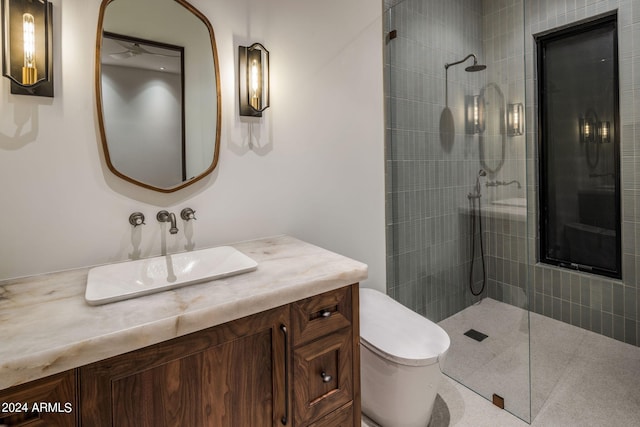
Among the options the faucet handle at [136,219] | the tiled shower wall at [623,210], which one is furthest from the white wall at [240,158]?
the tiled shower wall at [623,210]

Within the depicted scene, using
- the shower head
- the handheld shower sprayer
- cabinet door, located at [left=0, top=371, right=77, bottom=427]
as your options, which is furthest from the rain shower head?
cabinet door, located at [left=0, top=371, right=77, bottom=427]

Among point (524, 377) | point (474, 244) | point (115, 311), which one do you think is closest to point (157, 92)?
point (115, 311)

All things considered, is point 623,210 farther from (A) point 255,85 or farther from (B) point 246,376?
(B) point 246,376

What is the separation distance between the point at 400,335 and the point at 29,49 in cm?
186

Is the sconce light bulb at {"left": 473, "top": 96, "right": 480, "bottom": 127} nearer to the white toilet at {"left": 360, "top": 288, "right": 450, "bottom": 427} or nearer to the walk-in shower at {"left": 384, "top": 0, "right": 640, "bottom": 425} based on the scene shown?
the walk-in shower at {"left": 384, "top": 0, "right": 640, "bottom": 425}

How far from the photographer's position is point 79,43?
1.23 meters

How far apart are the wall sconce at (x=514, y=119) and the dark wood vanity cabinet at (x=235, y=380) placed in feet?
4.33

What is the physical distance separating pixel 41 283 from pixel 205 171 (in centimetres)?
72

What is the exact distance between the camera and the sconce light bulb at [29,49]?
1114 mm

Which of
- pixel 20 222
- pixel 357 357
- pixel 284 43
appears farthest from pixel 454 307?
pixel 20 222

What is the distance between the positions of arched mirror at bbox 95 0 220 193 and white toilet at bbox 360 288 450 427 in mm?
1140

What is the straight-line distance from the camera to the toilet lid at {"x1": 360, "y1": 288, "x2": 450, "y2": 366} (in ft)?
4.62

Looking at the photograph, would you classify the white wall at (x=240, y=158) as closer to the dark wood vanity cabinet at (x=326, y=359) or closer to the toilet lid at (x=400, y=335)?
the toilet lid at (x=400, y=335)

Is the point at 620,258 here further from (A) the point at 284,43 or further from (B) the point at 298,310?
(A) the point at 284,43
